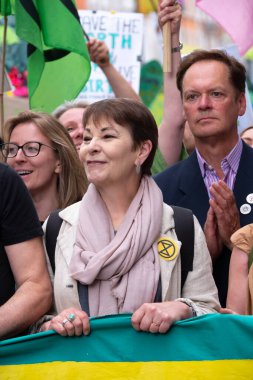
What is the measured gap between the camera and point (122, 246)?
418 centimetres

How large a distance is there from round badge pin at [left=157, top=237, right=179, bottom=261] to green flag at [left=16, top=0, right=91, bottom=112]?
248 centimetres

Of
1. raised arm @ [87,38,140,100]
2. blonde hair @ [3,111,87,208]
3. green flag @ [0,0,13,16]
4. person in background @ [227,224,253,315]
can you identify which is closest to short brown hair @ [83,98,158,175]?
person in background @ [227,224,253,315]

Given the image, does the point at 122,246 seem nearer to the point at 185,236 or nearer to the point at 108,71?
the point at 185,236

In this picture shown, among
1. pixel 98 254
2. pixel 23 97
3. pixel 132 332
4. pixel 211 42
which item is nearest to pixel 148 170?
pixel 98 254

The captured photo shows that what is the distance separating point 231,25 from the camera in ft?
21.6

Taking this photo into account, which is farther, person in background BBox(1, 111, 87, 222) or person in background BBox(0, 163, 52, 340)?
person in background BBox(1, 111, 87, 222)

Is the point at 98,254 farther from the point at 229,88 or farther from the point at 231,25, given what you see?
the point at 231,25

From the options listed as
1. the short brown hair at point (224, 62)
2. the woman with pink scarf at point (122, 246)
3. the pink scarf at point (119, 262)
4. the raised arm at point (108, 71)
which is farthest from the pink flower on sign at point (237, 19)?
the pink scarf at point (119, 262)

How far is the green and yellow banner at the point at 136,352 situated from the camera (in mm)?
3805

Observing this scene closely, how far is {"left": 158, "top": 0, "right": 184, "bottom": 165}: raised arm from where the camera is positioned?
5.76 metres

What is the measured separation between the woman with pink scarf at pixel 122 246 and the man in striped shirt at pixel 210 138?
66 cm

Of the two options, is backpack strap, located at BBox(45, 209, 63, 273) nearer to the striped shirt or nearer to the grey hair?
the striped shirt

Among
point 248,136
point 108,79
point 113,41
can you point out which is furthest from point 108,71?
point 113,41

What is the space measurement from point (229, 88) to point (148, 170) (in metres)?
0.88
